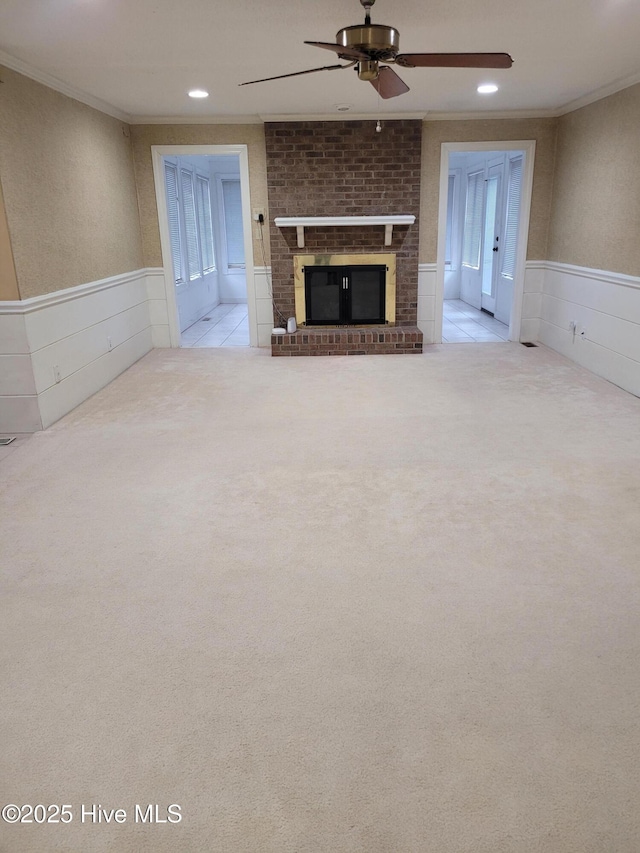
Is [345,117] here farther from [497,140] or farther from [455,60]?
[455,60]

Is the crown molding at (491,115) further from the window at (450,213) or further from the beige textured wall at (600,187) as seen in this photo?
the window at (450,213)

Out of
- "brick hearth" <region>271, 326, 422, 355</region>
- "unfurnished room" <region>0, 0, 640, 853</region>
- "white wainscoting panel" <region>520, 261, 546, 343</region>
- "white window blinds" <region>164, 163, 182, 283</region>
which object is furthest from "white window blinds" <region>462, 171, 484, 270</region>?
"white window blinds" <region>164, 163, 182, 283</region>

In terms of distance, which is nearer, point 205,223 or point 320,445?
point 320,445

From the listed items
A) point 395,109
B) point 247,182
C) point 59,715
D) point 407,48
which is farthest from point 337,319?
point 59,715

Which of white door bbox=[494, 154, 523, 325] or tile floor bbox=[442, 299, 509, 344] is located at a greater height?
white door bbox=[494, 154, 523, 325]

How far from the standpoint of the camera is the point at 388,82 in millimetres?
3197

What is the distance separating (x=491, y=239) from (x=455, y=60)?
595 cm

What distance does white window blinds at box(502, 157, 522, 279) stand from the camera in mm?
7207

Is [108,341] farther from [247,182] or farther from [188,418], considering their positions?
[247,182]

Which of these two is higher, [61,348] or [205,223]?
[205,223]

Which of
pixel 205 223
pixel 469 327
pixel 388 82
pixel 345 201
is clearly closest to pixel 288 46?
pixel 388 82

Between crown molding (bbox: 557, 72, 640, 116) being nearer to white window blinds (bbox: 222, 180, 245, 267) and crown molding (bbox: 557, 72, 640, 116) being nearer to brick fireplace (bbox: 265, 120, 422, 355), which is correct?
brick fireplace (bbox: 265, 120, 422, 355)

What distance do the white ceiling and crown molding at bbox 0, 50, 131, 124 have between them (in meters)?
0.01

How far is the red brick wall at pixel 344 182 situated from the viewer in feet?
19.7
